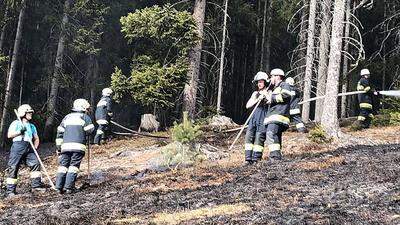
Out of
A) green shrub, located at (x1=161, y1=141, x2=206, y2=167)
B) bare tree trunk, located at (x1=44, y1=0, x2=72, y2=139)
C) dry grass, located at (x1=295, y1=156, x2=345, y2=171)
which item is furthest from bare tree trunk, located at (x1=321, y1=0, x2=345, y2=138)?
bare tree trunk, located at (x1=44, y1=0, x2=72, y2=139)

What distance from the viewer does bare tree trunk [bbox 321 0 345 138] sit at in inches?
576

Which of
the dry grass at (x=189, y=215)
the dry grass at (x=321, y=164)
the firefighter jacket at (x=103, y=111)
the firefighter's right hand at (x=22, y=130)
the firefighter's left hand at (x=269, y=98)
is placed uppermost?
the firefighter's left hand at (x=269, y=98)

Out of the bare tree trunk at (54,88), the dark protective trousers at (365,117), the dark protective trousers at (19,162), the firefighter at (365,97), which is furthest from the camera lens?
the bare tree trunk at (54,88)

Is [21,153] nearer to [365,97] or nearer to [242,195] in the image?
[242,195]

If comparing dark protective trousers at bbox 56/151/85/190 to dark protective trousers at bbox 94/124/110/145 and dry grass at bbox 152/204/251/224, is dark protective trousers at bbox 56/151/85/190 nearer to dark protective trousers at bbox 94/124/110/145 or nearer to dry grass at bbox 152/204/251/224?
dry grass at bbox 152/204/251/224

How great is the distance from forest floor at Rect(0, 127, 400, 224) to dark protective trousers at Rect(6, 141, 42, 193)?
389 millimetres

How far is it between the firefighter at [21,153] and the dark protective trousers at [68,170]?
1.10 m

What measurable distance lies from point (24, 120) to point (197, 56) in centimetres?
932

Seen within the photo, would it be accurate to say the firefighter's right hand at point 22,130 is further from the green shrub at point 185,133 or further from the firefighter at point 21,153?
the green shrub at point 185,133

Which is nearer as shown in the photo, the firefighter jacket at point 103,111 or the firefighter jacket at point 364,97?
the firefighter jacket at point 364,97

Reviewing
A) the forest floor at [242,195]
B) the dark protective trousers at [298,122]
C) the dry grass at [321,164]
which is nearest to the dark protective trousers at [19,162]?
the forest floor at [242,195]

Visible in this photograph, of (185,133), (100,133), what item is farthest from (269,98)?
(100,133)

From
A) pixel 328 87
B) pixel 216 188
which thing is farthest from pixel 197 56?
pixel 216 188

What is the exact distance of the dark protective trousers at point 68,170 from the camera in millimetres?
11133
